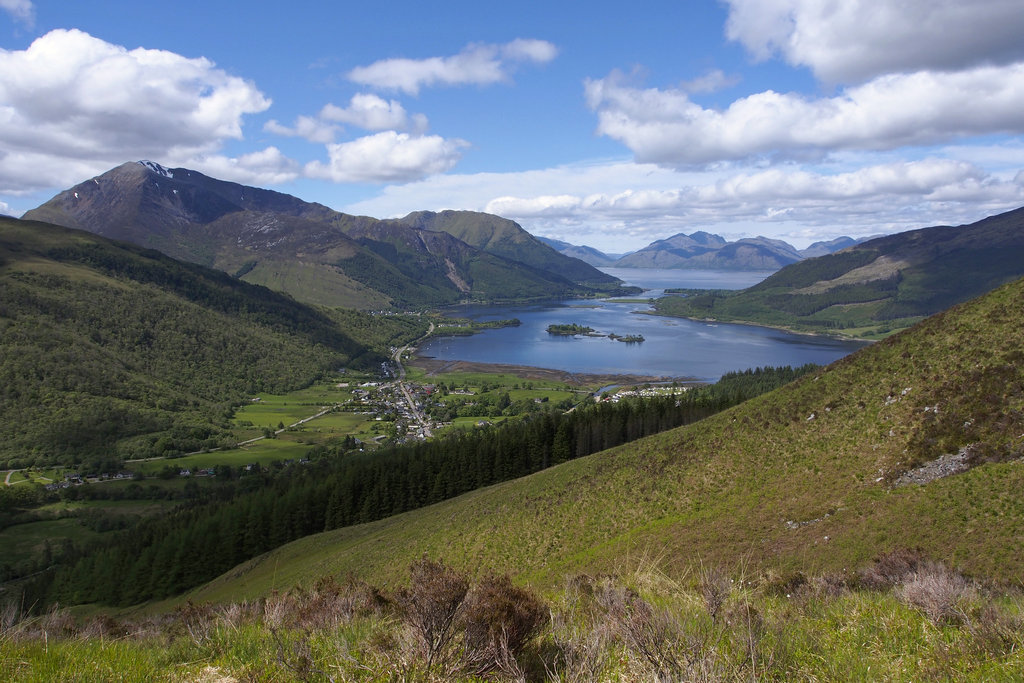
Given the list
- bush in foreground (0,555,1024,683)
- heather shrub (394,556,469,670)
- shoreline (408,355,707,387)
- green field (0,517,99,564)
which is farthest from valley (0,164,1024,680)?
shoreline (408,355,707,387)

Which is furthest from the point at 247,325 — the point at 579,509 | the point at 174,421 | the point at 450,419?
the point at 579,509

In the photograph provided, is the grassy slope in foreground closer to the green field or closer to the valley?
the valley

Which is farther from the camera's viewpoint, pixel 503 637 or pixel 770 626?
pixel 770 626

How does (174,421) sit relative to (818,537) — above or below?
below

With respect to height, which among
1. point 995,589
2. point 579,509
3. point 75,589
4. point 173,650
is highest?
point 173,650

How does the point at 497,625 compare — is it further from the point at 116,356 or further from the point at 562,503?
the point at 116,356

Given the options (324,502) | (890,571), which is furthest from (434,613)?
(324,502)

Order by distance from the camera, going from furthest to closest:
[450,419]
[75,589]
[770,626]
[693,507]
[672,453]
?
[450,419], [75,589], [672,453], [693,507], [770,626]

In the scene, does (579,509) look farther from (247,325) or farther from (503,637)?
(247,325)
